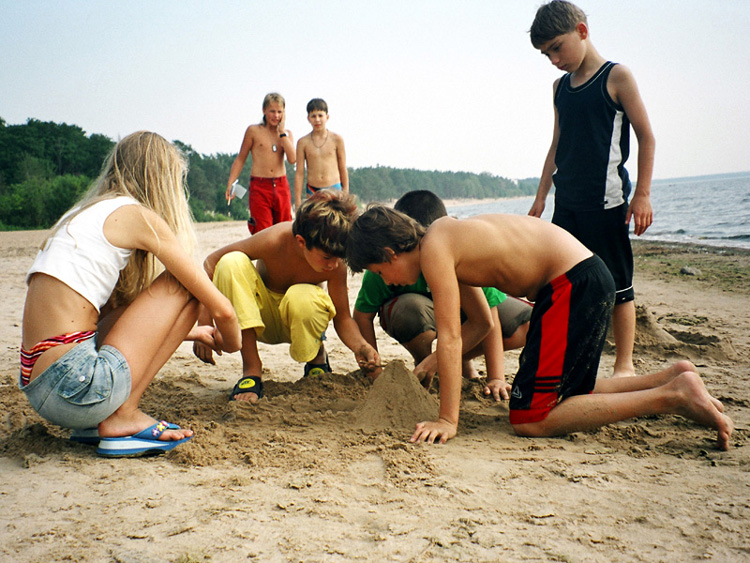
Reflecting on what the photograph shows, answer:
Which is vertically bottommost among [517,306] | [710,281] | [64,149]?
[710,281]

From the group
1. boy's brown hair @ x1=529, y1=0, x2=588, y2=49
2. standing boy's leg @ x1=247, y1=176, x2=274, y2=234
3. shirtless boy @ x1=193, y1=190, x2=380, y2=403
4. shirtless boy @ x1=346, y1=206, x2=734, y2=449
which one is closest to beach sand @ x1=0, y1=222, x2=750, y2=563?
shirtless boy @ x1=346, y1=206, x2=734, y2=449

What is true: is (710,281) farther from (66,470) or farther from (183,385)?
(66,470)

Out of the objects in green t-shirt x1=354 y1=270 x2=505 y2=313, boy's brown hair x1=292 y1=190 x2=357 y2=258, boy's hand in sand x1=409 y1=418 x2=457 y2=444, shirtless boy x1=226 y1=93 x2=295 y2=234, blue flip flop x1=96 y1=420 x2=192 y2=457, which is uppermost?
shirtless boy x1=226 y1=93 x2=295 y2=234

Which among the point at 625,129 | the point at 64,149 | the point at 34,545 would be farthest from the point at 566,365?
the point at 64,149

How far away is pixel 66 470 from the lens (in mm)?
2207

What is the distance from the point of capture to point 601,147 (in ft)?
Result: 11.3

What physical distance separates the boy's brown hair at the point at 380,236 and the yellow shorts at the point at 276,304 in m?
0.65

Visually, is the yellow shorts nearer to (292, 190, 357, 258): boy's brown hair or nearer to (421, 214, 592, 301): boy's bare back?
(292, 190, 357, 258): boy's brown hair

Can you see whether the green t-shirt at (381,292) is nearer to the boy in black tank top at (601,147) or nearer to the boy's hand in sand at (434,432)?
the boy in black tank top at (601,147)

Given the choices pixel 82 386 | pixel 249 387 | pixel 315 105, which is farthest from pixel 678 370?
pixel 315 105

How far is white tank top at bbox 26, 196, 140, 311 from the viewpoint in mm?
2221

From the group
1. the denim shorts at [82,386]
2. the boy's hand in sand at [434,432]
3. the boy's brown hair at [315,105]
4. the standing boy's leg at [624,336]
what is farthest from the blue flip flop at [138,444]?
the boy's brown hair at [315,105]

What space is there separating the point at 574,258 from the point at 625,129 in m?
1.27

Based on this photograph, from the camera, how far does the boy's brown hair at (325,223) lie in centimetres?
303
